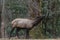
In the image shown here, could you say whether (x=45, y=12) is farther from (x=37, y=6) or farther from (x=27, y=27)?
(x=27, y=27)

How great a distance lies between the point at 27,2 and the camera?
7168mm

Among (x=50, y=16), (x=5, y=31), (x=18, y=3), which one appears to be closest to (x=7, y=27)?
(x=5, y=31)

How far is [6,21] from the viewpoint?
721 centimetres

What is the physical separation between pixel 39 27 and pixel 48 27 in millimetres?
410

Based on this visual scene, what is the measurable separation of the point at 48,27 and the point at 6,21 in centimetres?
138

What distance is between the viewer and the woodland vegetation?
6.70 m

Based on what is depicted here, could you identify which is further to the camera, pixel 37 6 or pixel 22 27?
pixel 37 6

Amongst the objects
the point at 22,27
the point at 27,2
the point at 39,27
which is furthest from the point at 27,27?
the point at 27,2

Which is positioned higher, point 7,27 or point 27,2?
point 27,2

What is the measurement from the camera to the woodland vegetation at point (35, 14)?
6.70 meters

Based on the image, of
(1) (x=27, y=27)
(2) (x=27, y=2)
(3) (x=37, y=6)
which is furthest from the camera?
(2) (x=27, y=2)

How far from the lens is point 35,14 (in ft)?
21.5

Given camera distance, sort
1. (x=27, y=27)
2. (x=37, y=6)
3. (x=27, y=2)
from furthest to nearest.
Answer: (x=27, y=2) < (x=37, y=6) < (x=27, y=27)

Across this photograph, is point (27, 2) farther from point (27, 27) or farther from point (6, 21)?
point (27, 27)
